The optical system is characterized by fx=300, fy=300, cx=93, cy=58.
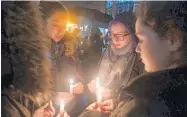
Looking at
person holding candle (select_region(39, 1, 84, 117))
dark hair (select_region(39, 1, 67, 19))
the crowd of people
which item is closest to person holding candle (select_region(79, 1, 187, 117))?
the crowd of people

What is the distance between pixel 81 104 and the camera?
1.43 meters

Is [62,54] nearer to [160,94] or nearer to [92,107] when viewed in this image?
[92,107]

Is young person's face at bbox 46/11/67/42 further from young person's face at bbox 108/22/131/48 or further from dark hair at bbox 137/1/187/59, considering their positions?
dark hair at bbox 137/1/187/59

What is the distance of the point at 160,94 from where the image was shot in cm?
136

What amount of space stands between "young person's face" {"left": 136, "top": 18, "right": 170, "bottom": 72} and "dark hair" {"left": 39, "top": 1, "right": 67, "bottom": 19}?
14.3 inches

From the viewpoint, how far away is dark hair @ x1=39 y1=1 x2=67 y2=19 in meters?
1.37

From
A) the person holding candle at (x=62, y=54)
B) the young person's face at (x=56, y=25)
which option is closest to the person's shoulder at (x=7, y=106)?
the person holding candle at (x=62, y=54)

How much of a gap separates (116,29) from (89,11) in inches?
5.9

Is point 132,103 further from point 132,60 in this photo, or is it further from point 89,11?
point 89,11

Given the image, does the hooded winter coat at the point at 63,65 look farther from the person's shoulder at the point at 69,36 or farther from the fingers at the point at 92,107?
the fingers at the point at 92,107

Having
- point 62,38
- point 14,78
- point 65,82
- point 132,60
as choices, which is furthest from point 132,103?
point 14,78

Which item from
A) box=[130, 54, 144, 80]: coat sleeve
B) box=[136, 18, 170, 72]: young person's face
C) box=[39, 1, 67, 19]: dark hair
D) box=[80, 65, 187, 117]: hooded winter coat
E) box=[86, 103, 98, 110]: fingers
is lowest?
box=[86, 103, 98, 110]: fingers

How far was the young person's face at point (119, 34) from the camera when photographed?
4.55 feet

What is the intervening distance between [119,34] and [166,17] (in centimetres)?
22
